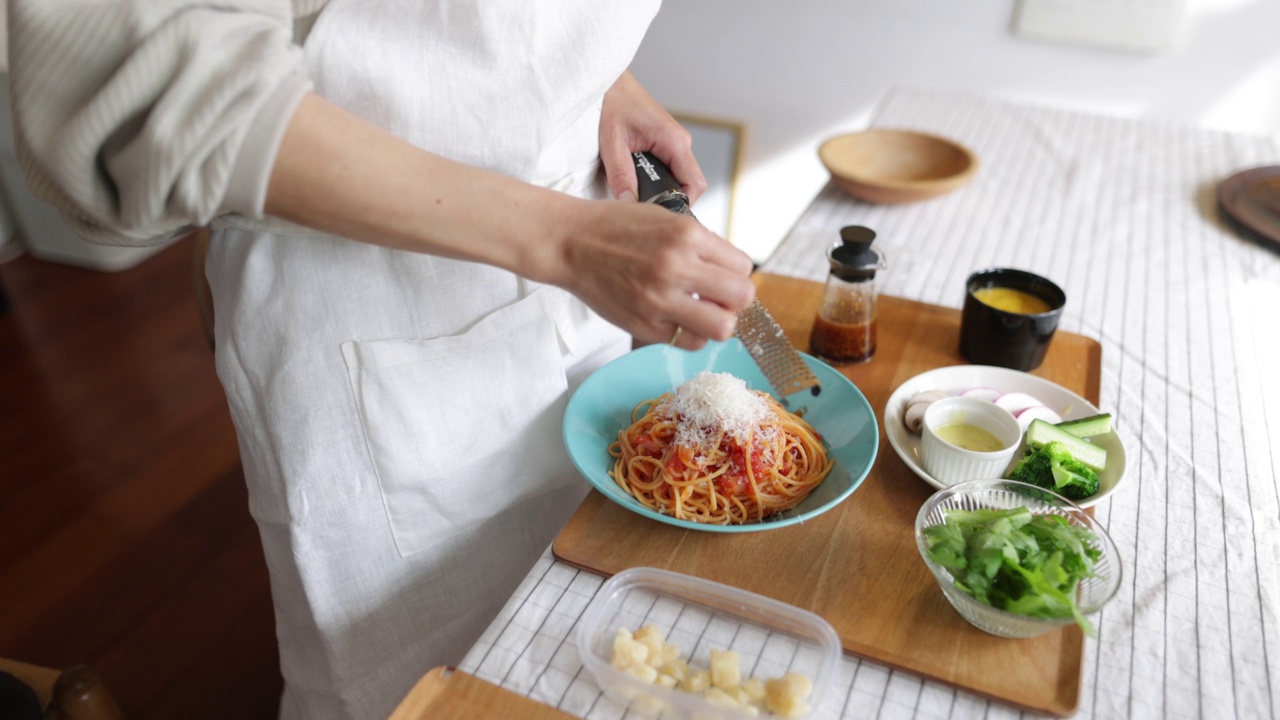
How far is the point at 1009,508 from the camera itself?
2.84 ft

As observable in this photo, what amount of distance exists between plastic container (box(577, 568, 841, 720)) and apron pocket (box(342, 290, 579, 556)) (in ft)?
0.91

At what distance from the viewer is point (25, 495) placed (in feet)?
7.02

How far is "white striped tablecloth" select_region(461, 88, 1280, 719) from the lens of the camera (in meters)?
0.77

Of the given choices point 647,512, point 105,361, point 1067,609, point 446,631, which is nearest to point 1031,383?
point 1067,609

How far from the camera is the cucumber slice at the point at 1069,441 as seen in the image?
95 cm

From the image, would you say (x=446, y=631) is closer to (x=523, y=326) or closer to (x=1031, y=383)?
(x=523, y=326)

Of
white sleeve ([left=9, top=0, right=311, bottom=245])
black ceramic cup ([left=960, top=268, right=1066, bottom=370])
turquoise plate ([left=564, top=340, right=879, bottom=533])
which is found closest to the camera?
white sleeve ([left=9, top=0, right=311, bottom=245])

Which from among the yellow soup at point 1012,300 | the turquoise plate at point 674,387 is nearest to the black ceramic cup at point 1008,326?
the yellow soup at point 1012,300

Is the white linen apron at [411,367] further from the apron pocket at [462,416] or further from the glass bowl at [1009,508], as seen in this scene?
the glass bowl at [1009,508]

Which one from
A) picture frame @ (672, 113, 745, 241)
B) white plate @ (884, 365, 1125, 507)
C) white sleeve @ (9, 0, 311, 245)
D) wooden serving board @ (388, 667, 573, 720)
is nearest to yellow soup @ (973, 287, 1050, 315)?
white plate @ (884, 365, 1125, 507)

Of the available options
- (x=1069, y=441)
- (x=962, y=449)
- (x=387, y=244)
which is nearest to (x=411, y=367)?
(x=387, y=244)

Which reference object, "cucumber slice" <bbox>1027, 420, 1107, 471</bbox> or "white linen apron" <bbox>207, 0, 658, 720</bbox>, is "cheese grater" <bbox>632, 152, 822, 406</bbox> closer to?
"white linen apron" <bbox>207, 0, 658, 720</bbox>

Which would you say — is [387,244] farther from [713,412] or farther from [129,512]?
[129,512]

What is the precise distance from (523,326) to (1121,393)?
827 mm
